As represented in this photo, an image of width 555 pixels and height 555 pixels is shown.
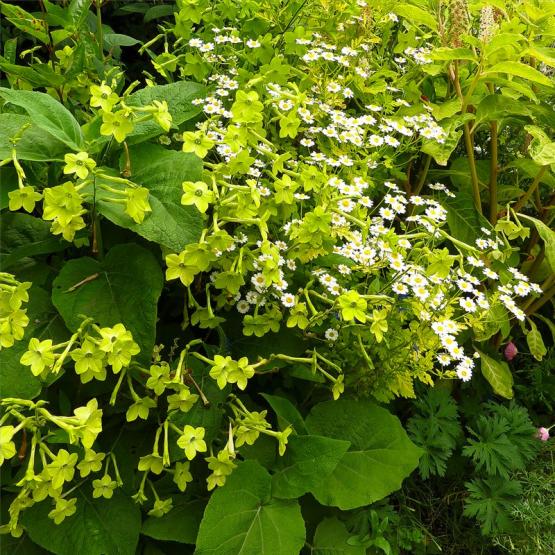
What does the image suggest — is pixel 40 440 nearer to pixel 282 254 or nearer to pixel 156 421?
pixel 156 421

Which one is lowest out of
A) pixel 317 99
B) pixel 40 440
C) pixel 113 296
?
pixel 40 440

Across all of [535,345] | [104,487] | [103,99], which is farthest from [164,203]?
[535,345]

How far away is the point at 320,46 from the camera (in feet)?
5.53

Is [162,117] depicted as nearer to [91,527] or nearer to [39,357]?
[39,357]

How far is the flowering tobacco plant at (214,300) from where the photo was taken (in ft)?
3.43

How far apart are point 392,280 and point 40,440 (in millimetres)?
699

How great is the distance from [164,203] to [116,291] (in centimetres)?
18

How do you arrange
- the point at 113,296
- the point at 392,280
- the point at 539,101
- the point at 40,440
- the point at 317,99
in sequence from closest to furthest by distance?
1. the point at 40,440
2. the point at 113,296
3. the point at 392,280
4. the point at 317,99
5. the point at 539,101

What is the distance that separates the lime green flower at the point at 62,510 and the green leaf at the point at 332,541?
1.60 feet

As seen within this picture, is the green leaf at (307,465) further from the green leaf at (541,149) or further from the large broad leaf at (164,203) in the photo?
the green leaf at (541,149)

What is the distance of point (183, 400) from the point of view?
42.6 inches

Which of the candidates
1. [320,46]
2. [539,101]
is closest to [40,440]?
[320,46]

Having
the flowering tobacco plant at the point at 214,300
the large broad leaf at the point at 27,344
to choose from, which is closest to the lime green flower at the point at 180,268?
the flowering tobacco plant at the point at 214,300

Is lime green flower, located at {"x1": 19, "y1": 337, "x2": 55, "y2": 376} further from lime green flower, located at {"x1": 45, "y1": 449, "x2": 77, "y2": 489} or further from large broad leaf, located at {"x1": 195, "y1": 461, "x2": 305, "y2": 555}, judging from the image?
large broad leaf, located at {"x1": 195, "y1": 461, "x2": 305, "y2": 555}
